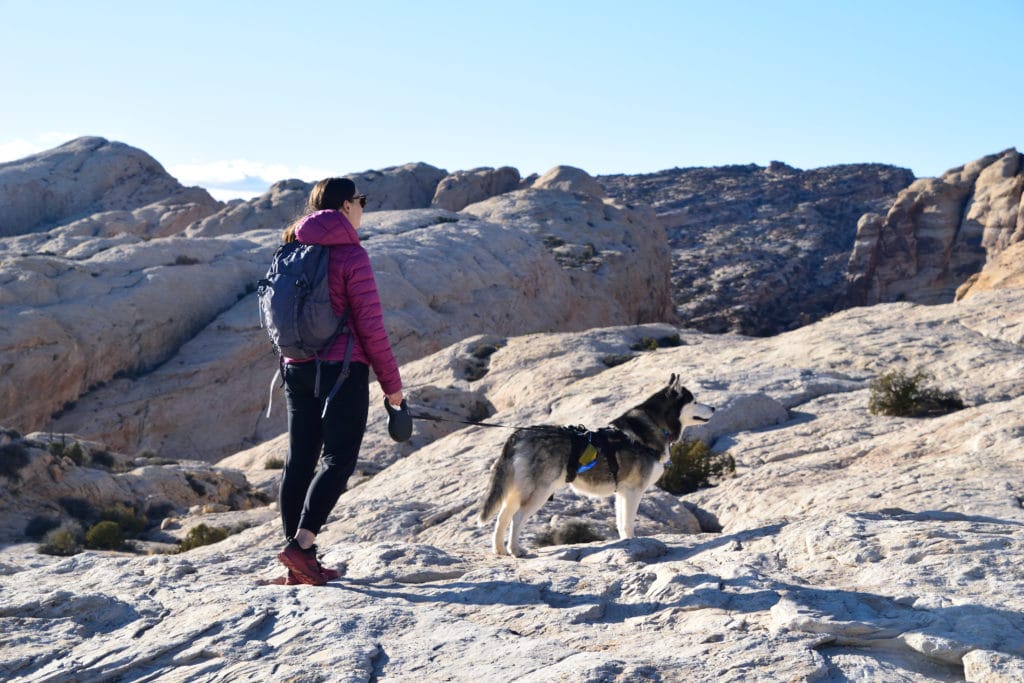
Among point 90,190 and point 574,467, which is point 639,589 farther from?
point 90,190

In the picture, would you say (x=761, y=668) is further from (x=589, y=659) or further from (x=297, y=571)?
(x=297, y=571)

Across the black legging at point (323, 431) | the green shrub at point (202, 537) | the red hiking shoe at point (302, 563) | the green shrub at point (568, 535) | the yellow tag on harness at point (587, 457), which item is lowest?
the green shrub at point (202, 537)

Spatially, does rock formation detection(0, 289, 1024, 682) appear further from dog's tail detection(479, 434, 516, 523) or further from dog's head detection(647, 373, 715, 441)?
dog's head detection(647, 373, 715, 441)

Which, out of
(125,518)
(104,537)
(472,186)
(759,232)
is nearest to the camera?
(104,537)

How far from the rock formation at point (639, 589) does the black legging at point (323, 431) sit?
584 mm

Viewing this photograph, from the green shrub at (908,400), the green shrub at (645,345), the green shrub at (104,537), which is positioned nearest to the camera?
the green shrub at (908,400)

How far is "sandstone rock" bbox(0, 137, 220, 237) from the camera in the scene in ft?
167

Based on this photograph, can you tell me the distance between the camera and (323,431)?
6.82 m

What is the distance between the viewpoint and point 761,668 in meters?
4.86

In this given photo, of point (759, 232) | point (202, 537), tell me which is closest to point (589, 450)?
point (202, 537)

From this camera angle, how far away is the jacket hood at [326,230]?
6.64 meters

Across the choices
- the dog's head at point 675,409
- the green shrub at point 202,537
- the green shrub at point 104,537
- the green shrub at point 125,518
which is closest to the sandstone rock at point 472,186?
the green shrub at point 125,518

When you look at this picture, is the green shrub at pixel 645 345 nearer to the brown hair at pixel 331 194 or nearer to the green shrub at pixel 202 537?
the green shrub at pixel 202 537

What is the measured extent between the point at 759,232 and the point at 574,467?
95.6m
